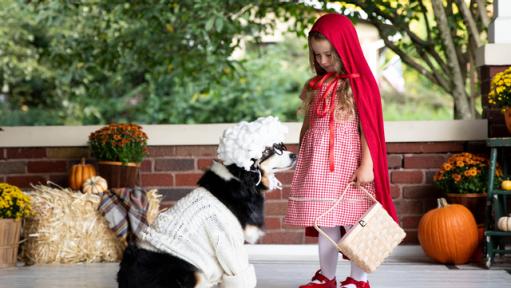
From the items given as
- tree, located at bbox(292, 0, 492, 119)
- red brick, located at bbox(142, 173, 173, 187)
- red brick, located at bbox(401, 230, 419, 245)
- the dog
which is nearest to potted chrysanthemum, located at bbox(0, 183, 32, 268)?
red brick, located at bbox(142, 173, 173, 187)

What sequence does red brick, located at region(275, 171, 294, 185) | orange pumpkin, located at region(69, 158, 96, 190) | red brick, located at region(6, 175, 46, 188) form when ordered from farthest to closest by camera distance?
red brick, located at region(6, 175, 46, 188)
red brick, located at region(275, 171, 294, 185)
orange pumpkin, located at region(69, 158, 96, 190)

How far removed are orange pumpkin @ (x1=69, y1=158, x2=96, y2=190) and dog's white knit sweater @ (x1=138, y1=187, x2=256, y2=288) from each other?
2267mm

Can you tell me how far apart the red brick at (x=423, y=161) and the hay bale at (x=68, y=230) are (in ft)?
6.84

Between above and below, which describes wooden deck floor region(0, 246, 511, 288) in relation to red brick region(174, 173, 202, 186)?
below

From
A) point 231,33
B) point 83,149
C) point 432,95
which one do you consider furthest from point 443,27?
point 432,95

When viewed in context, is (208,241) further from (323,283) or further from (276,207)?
(276,207)

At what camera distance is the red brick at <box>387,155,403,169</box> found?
5914 mm

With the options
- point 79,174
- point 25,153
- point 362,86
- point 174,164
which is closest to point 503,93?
point 362,86

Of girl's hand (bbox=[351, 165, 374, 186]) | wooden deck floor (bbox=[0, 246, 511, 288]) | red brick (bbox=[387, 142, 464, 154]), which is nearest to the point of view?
girl's hand (bbox=[351, 165, 374, 186])

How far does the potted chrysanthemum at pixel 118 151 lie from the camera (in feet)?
18.4

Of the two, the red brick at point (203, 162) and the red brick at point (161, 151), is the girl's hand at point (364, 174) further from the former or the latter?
the red brick at point (161, 151)

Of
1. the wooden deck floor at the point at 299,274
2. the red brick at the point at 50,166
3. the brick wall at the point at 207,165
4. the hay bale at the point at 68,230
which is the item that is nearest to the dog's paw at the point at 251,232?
the wooden deck floor at the point at 299,274

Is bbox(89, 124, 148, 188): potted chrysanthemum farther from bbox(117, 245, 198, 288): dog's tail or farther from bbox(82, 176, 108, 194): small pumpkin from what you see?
bbox(117, 245, 198, 288): dog's tail

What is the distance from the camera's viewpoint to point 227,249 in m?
3.52
